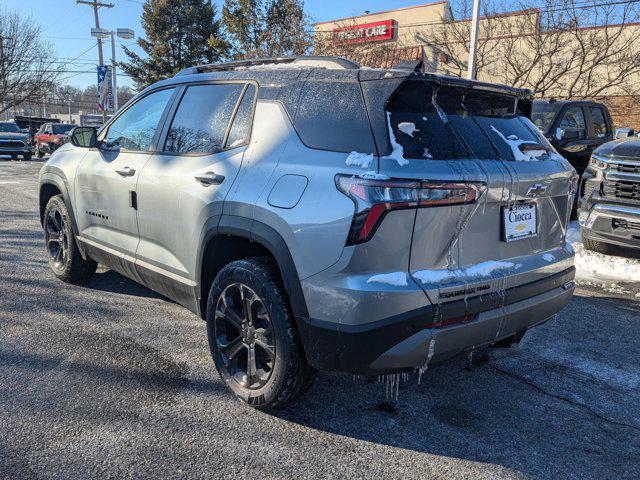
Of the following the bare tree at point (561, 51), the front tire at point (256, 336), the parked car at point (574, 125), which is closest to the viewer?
the front tire at point (256, 336)

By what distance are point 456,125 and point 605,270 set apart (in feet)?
14.5

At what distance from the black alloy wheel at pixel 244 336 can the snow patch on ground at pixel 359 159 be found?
2.77 ft

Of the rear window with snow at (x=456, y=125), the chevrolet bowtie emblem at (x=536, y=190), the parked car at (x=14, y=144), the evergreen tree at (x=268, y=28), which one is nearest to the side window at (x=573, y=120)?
the rear window with snow at (x=456, y=125)

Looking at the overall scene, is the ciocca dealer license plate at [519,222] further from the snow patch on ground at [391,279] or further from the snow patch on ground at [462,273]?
the snow patch on ground at [391,279]

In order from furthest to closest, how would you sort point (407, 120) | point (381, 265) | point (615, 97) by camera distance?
1. point (615, 97)
2. point (407, 120)
3. point (381, 265)

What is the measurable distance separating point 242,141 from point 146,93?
153 cm

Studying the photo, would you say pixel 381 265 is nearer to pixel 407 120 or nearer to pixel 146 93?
pixel 407 120

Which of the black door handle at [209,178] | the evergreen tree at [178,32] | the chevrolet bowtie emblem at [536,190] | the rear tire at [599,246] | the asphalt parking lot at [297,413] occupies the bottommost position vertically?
the asphalt parking lot at [297,413]

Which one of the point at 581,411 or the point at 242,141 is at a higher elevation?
the point at 242,141

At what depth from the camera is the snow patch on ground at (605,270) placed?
18.9ft

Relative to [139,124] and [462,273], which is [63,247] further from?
[462,273]

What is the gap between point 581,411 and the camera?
3006mm

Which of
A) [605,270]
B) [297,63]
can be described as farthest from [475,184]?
[605,270]

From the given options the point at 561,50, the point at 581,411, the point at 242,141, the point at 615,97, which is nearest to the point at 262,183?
the point at 242,141
